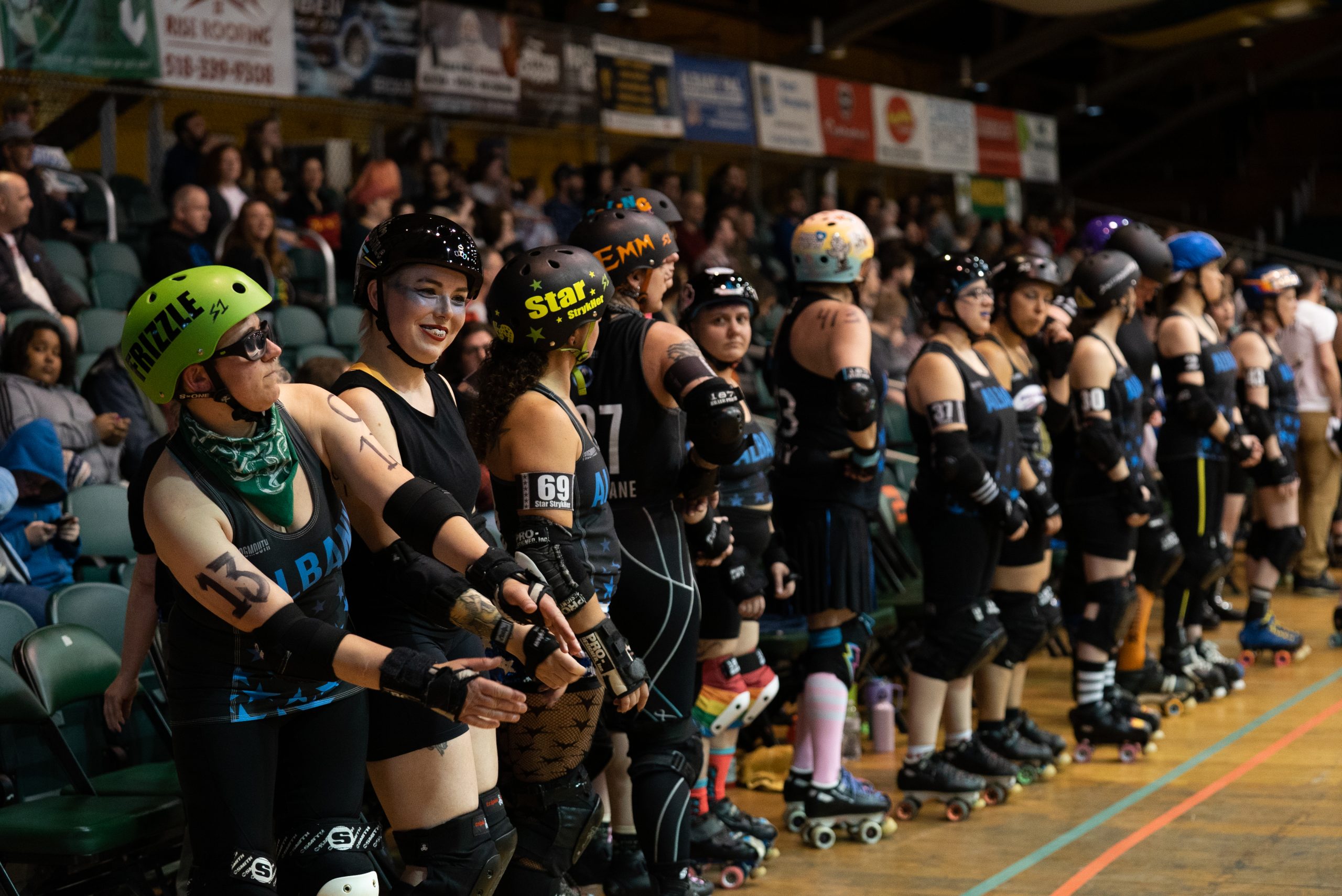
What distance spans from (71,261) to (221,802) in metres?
5.44

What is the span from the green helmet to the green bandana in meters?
0.08

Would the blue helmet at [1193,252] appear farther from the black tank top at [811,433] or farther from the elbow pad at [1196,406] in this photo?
the black tank top at [811,433]

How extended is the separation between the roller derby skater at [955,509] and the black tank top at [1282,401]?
2.96m

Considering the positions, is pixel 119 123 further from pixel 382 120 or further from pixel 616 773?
pixel 616 773

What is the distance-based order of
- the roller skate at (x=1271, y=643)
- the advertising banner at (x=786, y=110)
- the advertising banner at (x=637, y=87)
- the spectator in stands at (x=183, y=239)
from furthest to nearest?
the advertising banner at (x=786, y=110)
the advertising banner at (x=637, y=87)
the spectator in stands at (x=183, y=239)
the roller skate at (x=1271, y=643)

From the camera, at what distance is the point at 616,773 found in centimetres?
368

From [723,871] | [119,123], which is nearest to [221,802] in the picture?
[723,871]

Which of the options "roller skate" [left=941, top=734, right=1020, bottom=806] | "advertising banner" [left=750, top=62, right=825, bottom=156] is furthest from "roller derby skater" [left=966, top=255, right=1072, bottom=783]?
"advertising banner" [left=750, top=62, right=825, bottom=156]

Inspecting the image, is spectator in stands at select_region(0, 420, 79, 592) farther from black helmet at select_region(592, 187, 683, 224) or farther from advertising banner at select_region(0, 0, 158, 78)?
advertising banner at select_region(0, 0, 158, 78)

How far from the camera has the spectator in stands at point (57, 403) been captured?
15.5 ft

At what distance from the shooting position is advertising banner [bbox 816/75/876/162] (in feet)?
44.4

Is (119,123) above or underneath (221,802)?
above

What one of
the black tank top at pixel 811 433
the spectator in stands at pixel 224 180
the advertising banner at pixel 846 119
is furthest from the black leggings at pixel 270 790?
the advertising banner at pixel 846 119

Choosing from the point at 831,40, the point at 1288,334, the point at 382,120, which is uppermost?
the point at 831,40
